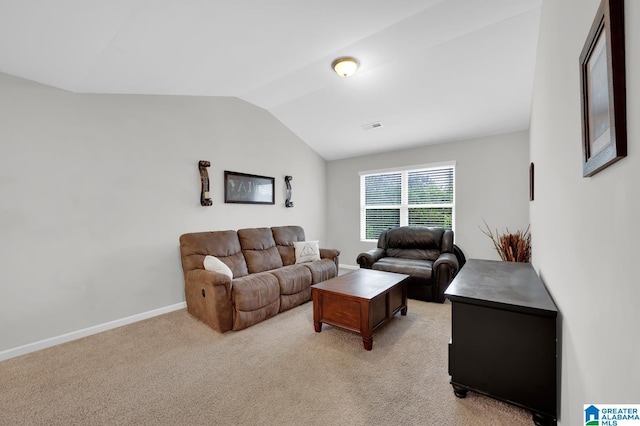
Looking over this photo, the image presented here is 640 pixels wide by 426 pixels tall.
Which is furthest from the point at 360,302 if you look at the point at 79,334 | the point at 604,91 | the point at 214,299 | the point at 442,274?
the point at 79,334

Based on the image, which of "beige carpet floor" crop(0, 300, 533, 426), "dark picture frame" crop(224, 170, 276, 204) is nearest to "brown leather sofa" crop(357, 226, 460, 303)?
"beige carpet floor" crop(0, 300, 533, 426)

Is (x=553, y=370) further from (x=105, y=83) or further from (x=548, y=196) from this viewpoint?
(x=105, y=83)

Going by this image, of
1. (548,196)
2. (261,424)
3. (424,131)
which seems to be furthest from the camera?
(424,131)

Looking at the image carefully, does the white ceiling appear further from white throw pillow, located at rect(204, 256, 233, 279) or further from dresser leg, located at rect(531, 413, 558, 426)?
dresser leg, located at rect(531, 413, 558, 426)

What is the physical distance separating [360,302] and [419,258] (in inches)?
83.9

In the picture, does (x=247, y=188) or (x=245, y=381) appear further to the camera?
(x=247, y=188)

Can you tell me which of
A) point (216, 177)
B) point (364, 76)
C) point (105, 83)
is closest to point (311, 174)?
point (216, 177)

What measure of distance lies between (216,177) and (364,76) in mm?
2367

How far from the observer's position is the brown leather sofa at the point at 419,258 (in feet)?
11.6

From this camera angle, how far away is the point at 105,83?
106 inches

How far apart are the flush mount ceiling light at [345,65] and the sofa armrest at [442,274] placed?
2.56 meters

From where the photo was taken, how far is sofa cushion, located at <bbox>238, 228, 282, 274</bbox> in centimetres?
370

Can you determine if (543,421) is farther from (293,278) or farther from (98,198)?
(98,198)

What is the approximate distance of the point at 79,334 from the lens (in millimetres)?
2697
